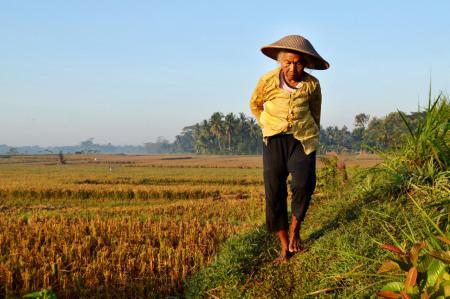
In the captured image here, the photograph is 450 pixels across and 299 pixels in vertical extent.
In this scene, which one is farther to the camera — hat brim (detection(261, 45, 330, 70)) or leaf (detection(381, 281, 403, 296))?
hat brim (detection(261, 45, 330, 70))

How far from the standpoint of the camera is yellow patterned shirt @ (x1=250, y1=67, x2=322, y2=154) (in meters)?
2.71

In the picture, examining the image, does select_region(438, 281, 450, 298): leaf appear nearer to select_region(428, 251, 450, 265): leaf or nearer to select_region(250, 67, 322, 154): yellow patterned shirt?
select_region(428, 251, 450, 265): leaf

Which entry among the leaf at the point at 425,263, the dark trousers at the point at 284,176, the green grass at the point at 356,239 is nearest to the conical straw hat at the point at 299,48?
the dark trousers at the point at 284,176

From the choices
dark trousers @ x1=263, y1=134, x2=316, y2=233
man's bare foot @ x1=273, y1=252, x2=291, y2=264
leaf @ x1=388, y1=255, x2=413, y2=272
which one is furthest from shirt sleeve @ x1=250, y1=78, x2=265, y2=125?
leaf @ x1=388, y1=255, x2=413, y2=272

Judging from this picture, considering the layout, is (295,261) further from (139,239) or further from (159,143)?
(159,143)

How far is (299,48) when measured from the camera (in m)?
2.54

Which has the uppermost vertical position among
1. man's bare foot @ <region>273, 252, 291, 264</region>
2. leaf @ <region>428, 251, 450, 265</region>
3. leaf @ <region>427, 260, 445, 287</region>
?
leaf @ <region>428, 251, 450, 265</region>

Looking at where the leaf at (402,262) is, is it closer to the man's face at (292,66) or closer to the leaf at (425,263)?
the leaf at (425,263)

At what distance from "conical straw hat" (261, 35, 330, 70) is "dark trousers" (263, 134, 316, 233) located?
0.68 m

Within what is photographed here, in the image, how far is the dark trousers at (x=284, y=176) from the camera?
2.67 m

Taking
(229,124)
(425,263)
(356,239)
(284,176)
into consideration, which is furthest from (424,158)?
(229,124)

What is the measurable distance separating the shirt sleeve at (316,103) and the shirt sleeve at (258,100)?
1.45ft

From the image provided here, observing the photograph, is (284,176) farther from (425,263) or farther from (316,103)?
(425,263)

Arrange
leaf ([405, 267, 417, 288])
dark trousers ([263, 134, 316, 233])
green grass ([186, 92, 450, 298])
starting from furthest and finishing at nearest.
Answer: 1. dark trousers ([263, 134, 316, 233])
2. green grass ([186, 92, 450, 298])
3. leaf ([405, 267, 417, 288])
